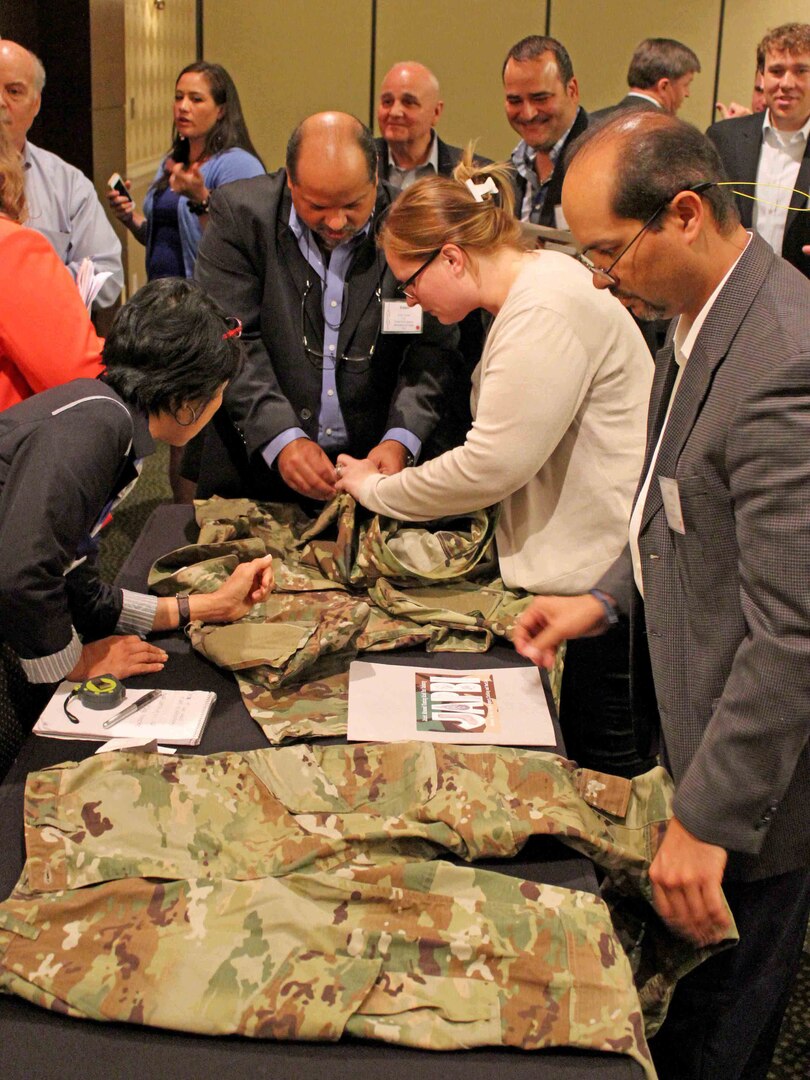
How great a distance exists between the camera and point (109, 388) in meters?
1.65

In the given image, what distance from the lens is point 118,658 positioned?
5.55 ft

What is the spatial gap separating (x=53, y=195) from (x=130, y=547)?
1.22 metres

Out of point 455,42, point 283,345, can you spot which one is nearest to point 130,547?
point 283,345

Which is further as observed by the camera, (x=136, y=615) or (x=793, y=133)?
(x=793, y=133)

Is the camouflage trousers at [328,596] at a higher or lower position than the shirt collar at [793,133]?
lower

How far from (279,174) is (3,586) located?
127 cm

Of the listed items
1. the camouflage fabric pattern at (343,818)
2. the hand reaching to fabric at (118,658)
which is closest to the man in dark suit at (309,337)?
the hand reaching to fabric at (118,658)

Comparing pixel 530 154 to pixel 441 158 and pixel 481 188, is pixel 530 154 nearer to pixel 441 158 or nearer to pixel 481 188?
pixel 441 158

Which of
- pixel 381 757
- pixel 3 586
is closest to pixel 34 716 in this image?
pixel 3 586

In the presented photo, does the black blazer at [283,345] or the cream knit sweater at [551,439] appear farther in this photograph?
the black blazer at [283,345]

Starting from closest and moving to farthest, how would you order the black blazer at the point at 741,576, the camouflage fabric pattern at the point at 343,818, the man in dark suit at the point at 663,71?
1. the black blazer at the point at 741,576
2. the camouflage fabric pattern at the point at 343,818
3. the man in dark suit at the point at 663,71

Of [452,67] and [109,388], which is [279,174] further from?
[452,67]

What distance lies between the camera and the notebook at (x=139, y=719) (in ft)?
5.00

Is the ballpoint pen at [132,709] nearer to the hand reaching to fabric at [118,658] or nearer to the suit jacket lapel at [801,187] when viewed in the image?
the hand reaching to fabric at [118,658]
